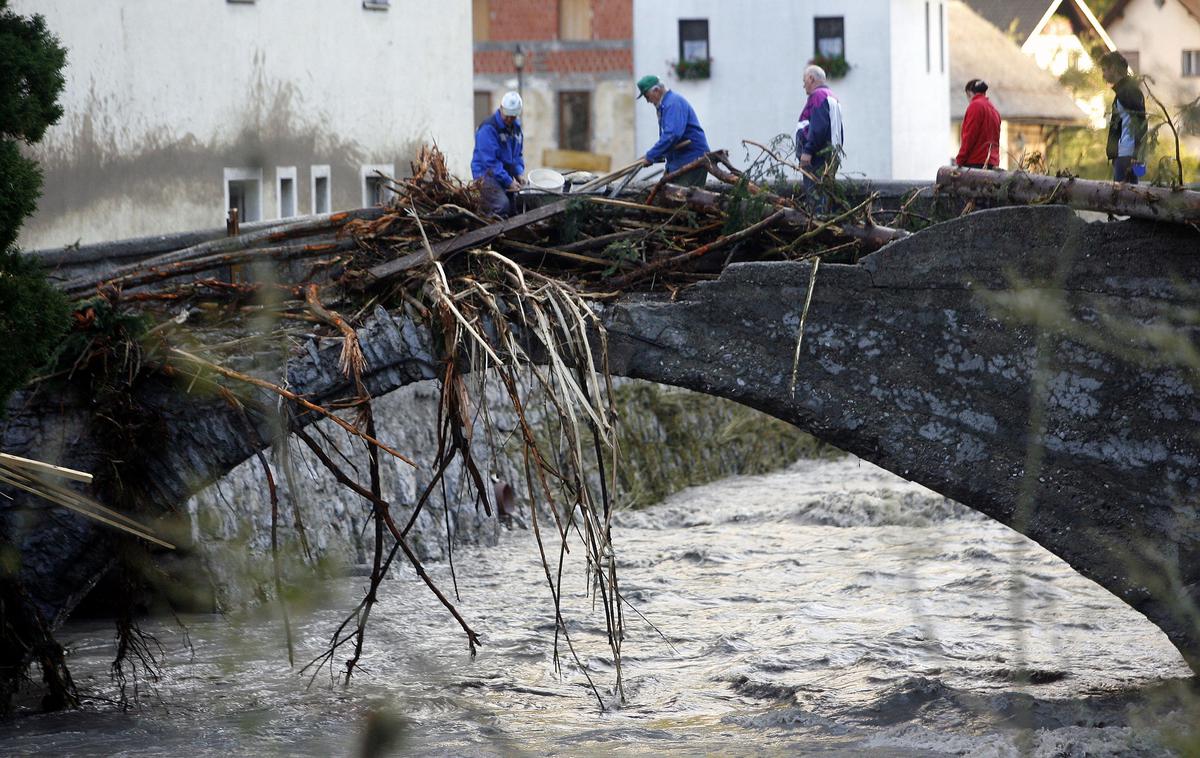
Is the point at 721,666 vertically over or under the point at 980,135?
under

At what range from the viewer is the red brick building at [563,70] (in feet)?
108

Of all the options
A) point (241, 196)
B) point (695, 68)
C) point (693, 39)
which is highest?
point (693, 39)

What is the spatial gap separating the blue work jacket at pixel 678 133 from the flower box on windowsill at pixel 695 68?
842 inches

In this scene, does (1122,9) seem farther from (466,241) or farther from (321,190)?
(321,190)

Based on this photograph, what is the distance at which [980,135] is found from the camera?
864cm

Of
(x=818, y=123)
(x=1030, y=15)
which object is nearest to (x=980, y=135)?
(x=818, y=123)

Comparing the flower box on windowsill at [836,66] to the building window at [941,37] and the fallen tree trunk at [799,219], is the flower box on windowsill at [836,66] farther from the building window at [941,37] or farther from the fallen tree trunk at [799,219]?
the fallen tree trunk at [799,219]

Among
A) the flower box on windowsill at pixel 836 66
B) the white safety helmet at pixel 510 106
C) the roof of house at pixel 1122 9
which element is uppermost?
the flower box on windowsill at pixel 836 66

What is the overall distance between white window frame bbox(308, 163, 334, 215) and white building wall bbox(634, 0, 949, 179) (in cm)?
1300

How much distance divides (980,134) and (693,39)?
21662mm

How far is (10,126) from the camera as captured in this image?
6148 mm

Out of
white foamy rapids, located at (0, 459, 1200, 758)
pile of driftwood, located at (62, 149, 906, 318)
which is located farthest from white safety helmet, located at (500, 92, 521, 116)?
white foamy rapids, located at (0, 459, 1200, 758)

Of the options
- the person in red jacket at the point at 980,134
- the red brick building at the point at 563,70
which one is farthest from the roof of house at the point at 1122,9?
the red brick building at the point at 563,70

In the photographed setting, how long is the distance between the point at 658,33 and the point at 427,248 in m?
23.7
